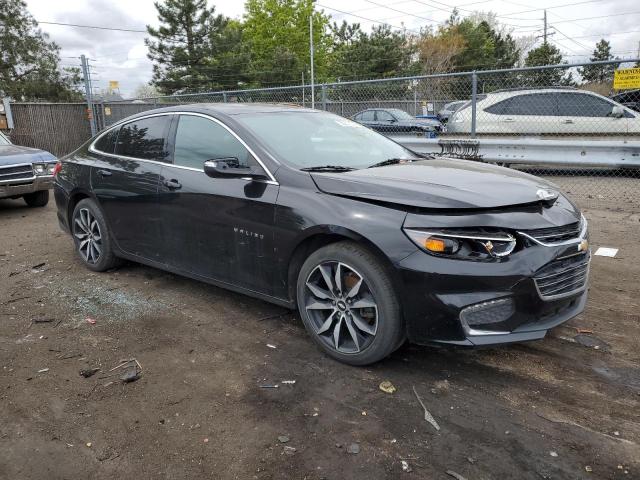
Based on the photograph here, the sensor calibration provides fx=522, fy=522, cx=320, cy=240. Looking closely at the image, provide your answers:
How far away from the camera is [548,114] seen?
1127 cm

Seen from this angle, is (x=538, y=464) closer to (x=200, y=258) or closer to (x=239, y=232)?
(x=239, y=232)

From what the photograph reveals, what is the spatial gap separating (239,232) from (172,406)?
1296 mm

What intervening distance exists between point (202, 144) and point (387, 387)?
2.33 meters

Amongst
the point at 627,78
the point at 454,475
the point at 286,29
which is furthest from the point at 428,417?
the point at 286,29

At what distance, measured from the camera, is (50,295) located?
15.5 feet

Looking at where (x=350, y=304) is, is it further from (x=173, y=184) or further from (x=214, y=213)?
(x=173, y=184)

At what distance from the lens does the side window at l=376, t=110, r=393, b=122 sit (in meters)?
Result: 16.0

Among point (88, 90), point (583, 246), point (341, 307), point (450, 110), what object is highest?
point (88, 90)

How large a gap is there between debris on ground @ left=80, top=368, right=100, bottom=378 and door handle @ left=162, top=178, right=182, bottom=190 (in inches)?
59.3

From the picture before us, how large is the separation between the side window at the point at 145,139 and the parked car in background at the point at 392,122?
9.98 metres

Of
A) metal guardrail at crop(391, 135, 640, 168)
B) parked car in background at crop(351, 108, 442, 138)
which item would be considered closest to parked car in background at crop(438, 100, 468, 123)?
parked car in background at crop(351, 108, 442, 138)

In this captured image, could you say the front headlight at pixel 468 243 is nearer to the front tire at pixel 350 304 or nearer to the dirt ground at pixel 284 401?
the front tire at pixel 350 304

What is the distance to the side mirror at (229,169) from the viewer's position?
360 cm

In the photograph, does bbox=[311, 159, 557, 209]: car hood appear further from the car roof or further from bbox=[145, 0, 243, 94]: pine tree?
bbox=[145, 0, 243, 94]: pine tree
